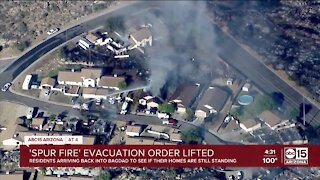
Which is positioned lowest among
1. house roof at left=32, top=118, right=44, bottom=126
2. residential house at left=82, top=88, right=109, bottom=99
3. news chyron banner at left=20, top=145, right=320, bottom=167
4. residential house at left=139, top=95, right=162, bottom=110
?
news chyron banner at left=20, top=145, right=320, bottom=167

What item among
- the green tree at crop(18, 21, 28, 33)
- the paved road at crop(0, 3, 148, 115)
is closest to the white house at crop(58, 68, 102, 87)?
the paved road at crop(0, 3, 148, 115)

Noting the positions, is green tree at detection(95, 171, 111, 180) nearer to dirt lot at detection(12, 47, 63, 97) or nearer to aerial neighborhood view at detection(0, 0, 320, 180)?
aerial neighborhood view at detection(0, 0, 320, 180)

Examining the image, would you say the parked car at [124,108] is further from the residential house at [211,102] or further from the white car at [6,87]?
the white car at [6,87]

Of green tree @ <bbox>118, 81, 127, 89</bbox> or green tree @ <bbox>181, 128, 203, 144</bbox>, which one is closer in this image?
green tree @ <bbox>181, 128, 203, 144</bbox>

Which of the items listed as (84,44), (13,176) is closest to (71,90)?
(84,44)

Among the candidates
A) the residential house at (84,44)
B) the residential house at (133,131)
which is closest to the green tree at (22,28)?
the residential house at (84,44)

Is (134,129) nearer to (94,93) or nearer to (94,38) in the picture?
(94,93)

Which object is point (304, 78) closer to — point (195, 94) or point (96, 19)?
point (195, 94)
